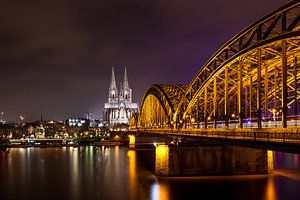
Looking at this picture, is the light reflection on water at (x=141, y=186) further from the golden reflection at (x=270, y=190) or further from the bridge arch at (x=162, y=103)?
the bridge arch at (x=162, y=103)

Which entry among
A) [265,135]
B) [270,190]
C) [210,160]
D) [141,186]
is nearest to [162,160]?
[141,186]

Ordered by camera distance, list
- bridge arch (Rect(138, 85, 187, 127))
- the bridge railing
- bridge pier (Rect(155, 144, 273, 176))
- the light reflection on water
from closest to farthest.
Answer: the bridge railing
the light reflection on water
bridge pier (Rect(155, 144, 273, 176))
bridge arch (Rect(138, 85, 187, 127))

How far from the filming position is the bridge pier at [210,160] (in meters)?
53.6

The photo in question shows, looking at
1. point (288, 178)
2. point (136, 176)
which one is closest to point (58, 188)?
point (136, 176)

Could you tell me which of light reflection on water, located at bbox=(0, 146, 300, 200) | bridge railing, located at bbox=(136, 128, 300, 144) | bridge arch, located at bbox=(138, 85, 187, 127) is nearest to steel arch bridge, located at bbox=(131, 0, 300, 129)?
bridge railing, located at bbox=(136, 128, 300, 144)

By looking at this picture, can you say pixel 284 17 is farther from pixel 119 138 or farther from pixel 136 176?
pixel 119 138

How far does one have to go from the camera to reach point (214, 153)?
54.0 metres

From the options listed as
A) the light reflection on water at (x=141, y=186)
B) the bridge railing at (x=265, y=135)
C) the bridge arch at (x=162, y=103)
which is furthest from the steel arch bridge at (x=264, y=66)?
the bridge arch at (x=162, y=103)

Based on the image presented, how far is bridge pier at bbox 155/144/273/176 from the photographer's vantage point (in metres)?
53.6

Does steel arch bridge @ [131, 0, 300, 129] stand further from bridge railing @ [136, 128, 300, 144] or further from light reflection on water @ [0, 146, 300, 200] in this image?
light reflection on water @ [0, 146, 300, 200]

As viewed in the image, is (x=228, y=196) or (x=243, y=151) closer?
(x=228, y=196)

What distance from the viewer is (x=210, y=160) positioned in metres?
54.0

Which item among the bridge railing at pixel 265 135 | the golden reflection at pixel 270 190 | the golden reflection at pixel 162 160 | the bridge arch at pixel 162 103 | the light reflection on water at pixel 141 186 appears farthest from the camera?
the bridge arch at pixel 162 103

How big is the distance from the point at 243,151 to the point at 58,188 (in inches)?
1008
